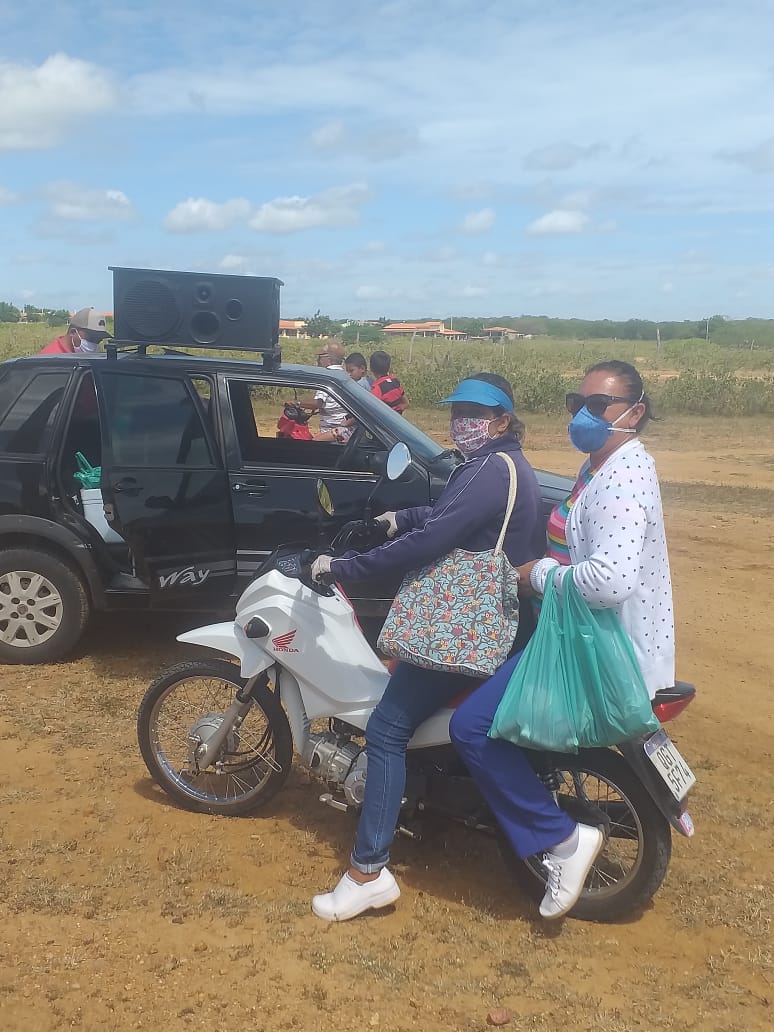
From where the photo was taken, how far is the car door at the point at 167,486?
213 inches

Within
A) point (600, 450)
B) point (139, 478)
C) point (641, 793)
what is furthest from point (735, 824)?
point (139, 478)

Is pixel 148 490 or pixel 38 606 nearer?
pixel 148 490

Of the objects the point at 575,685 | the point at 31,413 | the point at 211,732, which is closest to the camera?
the point at 575,685

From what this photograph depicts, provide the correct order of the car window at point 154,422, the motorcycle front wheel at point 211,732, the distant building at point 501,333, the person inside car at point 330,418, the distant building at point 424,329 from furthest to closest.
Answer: the distant building at point 424,329 < the distant building at point 501,333 < the person inside car at point 330,418 < the car window at point 154,422 < the motorcycle front wheel at point 211,732

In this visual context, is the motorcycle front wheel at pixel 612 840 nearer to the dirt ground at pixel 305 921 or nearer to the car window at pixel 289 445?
the dirt ground at pixel 305 921

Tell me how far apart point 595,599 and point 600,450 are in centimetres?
51

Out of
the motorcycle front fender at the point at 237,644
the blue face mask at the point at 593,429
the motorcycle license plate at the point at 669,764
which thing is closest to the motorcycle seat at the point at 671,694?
the motorcycle license plate at the point at 669,764

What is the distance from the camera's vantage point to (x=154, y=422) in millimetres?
5770

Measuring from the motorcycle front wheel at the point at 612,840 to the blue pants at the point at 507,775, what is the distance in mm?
170

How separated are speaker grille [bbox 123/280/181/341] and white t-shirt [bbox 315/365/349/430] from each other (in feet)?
3.49

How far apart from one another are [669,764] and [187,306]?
13.7 feet

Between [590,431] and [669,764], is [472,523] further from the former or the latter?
[669,764]

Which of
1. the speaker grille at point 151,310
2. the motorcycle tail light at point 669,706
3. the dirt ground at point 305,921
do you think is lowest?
the dirt ground at point 305,921

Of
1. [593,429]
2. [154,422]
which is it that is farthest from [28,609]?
[593,429]
